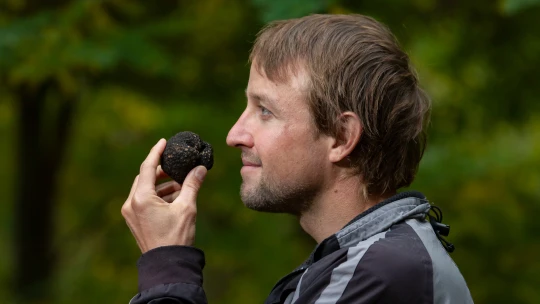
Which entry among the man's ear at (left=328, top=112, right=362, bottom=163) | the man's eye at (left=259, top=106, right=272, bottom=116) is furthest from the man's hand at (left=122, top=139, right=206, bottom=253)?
the man's ear at (left=328, top=112, right=362, bottom=163)

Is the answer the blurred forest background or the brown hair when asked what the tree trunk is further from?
the brown hair

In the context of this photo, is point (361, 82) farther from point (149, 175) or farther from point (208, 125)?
point (208, 125)

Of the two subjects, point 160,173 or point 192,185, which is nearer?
point 192,185

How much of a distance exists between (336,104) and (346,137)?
113 mm

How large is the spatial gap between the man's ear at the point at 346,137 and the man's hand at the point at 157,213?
0.42 metres

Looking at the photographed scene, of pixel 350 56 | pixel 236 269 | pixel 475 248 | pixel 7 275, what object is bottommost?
pixel 7 275

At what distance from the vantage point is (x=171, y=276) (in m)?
2.23

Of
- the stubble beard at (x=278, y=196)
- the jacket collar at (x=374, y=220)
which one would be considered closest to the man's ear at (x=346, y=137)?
the stubble beard at (x=278, y=196)

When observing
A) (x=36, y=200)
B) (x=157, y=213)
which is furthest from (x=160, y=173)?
(x=36, y=200)

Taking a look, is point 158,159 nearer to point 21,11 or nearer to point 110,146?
point 21,11

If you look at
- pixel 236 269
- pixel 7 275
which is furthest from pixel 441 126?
pixel 7 275

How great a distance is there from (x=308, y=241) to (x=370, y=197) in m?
3.49

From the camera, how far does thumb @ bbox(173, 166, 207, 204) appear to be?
2463 mm

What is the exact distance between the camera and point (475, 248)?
5.61 m
